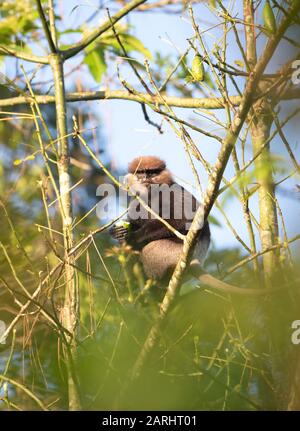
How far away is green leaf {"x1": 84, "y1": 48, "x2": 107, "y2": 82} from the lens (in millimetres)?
4047

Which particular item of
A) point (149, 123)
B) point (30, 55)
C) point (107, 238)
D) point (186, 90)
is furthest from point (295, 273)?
point (107, 238)

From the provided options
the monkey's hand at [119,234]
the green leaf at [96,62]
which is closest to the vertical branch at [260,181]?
the green leaf at [96,62]

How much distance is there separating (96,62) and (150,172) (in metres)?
1.40

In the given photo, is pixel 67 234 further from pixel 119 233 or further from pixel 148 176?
pixel 148 176

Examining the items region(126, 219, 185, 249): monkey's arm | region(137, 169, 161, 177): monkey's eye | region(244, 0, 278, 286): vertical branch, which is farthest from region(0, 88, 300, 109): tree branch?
region(137, 169, 161, 177): monkey's eye

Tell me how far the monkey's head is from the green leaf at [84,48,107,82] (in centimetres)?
125

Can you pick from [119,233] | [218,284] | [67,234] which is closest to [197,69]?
[67,234]

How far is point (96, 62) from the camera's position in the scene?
4059mm

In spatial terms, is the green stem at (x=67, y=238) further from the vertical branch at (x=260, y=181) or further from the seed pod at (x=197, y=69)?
the vertical branch at (x=260, y=181)

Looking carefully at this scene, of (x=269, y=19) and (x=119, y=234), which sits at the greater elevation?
(x=269, y=19)

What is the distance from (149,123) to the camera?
142 inches

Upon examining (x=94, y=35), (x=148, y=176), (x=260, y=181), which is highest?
(x=94, y=35)

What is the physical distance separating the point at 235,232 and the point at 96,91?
177cm

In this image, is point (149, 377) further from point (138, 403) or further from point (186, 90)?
point (186, 90)
